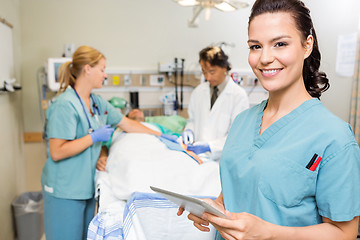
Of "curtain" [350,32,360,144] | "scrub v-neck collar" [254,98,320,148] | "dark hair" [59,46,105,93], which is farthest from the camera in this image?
"dark hair" [59,46,105,93]

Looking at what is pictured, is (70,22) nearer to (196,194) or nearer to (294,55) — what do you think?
(196,194)

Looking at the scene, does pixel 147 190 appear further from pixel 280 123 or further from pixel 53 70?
pixel 53 70

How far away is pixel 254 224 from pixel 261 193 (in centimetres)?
11

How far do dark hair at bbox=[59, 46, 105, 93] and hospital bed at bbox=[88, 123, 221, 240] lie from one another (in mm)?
528

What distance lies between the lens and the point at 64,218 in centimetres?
174

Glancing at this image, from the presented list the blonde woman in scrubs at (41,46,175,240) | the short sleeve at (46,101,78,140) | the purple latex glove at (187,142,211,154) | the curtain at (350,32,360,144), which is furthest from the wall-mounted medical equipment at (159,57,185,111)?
the curtain at (350,32,360,144)

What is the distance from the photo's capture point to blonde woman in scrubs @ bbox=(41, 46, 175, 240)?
166cm

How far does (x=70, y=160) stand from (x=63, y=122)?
240 millimetres

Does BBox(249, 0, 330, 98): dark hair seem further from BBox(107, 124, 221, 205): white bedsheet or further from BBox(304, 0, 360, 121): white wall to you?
BBox(107, 124, 221, 205): white bedsheet

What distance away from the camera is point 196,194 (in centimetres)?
129

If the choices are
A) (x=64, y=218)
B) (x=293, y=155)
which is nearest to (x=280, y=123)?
(x=293, y=155)

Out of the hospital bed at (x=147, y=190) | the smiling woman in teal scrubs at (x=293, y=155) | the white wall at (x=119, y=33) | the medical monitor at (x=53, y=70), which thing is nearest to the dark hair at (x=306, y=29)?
the smiling woman in teal scrubs at (x=293, y=155)

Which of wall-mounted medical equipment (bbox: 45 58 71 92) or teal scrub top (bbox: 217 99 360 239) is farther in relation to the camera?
wall-mounted medical equipment (bbox: 45 58 71 92)

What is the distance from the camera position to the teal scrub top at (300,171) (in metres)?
0.65
